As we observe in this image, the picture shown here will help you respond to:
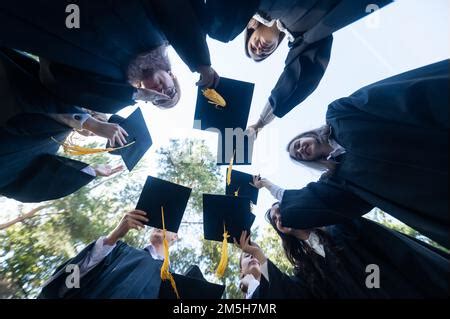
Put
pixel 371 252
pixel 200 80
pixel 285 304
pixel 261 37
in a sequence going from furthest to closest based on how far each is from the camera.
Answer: pixel 261 37, pixel 371 252, pixel 200 80, pixel 285 304

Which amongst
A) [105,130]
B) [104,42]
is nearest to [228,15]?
[104,42]

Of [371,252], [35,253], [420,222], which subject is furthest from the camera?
[35,253]

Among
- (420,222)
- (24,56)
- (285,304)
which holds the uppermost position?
(24,56)

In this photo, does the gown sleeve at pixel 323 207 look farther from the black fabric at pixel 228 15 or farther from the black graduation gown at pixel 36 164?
the black graduation gown at pixel 36 164

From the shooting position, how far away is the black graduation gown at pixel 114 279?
1.79 meters

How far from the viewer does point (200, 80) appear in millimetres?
1570

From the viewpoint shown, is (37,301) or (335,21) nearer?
(37,301)

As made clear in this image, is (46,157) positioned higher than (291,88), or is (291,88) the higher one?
(291,88)

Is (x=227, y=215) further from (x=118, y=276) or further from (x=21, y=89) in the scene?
(x=21, y=89)

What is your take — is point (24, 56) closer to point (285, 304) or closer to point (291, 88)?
point (291, 88)

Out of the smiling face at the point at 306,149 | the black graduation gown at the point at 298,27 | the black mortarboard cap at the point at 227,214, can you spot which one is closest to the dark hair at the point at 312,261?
the black mortarboard cap at the point at 227,214

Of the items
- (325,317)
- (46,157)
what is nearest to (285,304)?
(325,317)

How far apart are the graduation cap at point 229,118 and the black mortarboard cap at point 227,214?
37 cm

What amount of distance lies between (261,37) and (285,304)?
7.16 ft
